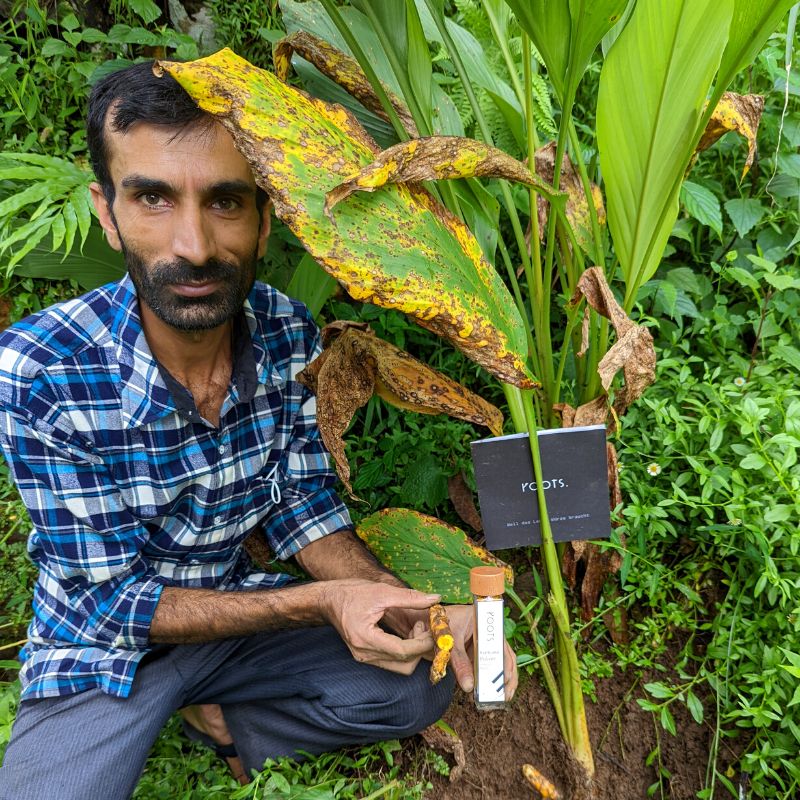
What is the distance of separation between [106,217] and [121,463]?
1.40 ft

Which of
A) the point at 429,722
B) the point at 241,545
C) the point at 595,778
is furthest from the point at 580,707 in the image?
the point at 241,545

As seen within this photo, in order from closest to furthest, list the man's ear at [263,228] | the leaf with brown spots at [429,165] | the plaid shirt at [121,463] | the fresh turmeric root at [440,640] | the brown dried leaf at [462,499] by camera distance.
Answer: the leaf with brown spots at [429,165] < the fresh turmeric root at [440,640] < the plaid shirt at [121,463] < the man's ear at [263,228] < the brown dried leaf at [462,499]

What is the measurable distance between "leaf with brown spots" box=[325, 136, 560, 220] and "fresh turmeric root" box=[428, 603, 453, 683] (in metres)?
0.65

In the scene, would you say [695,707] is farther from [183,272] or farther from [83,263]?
[83,263]

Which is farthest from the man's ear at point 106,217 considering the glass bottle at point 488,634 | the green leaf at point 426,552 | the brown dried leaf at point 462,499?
the brown dried leaf at point 462,499

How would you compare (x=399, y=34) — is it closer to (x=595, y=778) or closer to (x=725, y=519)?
(x=725, y=519)

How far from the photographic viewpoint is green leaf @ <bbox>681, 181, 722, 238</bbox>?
1.50 m

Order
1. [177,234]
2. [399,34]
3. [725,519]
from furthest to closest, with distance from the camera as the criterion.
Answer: [725,519] → [177,234] → [399,34]

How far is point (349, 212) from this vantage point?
778 mm

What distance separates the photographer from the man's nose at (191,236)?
1091 millimetres

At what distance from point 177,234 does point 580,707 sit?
106 cm

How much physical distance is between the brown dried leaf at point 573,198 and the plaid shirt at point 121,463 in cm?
57

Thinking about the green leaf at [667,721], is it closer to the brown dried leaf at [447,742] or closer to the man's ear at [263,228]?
the brown dried leaf at [447,742]

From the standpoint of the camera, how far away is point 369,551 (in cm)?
141
